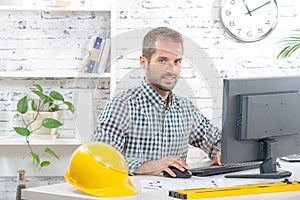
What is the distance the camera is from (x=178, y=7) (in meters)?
4.28

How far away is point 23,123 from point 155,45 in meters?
1.90

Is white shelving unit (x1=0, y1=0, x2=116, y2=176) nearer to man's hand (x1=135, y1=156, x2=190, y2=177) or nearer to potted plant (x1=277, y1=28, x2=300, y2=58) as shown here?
potted plant (x1=277, y1=28, x2=300, y2=58)

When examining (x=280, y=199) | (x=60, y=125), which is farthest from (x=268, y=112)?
(x=60, y=125)

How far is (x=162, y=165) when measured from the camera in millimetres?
2475

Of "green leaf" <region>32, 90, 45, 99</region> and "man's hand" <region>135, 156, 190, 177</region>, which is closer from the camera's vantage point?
"man's hand" <region>135, 156, 190, 177</region>

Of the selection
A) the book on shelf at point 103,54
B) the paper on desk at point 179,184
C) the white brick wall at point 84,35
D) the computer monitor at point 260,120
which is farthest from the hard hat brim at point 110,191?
the white brick wall at point 84,35

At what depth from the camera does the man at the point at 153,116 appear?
2506mm

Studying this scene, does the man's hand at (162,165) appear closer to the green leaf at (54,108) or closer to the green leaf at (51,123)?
the green leaf at (51,123)

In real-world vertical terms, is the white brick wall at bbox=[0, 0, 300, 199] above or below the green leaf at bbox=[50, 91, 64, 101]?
above

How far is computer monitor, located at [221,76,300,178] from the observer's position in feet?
7.97

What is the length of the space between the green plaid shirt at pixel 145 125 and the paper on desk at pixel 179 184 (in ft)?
0.83

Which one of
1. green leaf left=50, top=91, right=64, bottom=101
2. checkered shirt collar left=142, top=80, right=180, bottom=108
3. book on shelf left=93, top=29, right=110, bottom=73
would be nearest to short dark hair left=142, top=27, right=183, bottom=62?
checkered shirt collar left=142, top=80, right=180, bottom=108

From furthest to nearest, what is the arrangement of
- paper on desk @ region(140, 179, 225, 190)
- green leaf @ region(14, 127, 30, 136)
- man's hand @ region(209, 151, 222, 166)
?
green leaf @ region(14, 127, 30, 136) → man's hand @ region(209, 151, 222, 166) → paper on desk @ region(140, 179, 225, 190)

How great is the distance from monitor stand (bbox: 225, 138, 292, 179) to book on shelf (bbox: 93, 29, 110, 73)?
3.38ft
